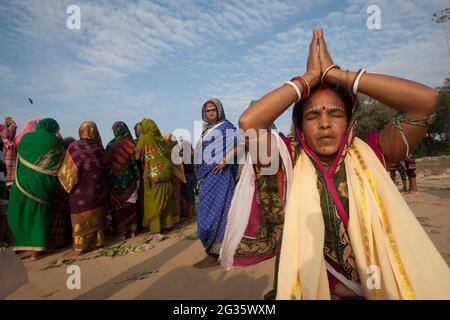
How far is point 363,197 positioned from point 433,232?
16.7 ft

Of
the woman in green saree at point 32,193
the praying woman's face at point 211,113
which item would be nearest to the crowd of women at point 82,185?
the woman in green saree at point 32,193

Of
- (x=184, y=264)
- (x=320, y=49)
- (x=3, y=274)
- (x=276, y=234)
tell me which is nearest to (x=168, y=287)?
(x=184, y=264)

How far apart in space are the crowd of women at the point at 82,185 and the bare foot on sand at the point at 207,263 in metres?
2.44

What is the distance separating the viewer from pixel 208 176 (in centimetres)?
477

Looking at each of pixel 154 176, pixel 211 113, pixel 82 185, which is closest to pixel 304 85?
pixel 211 113

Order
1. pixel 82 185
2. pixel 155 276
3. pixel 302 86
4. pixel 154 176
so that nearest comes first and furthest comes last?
1. pixel 302 86
2. pixel 155 276
3. pixel 82 185
4. pixel 154 176

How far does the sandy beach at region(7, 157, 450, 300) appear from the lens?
3.59 m

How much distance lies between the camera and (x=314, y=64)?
163 cm

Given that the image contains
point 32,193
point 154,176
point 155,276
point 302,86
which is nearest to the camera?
point 302,86

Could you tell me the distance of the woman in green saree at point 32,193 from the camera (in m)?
5.39

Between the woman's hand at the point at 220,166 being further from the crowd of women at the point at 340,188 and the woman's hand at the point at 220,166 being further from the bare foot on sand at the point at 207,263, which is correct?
the crowd of women at the point at 340,188

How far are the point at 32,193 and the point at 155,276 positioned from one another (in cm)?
314

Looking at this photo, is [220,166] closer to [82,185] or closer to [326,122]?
[82,185]

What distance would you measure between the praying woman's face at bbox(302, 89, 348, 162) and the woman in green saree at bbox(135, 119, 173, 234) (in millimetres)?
5625
